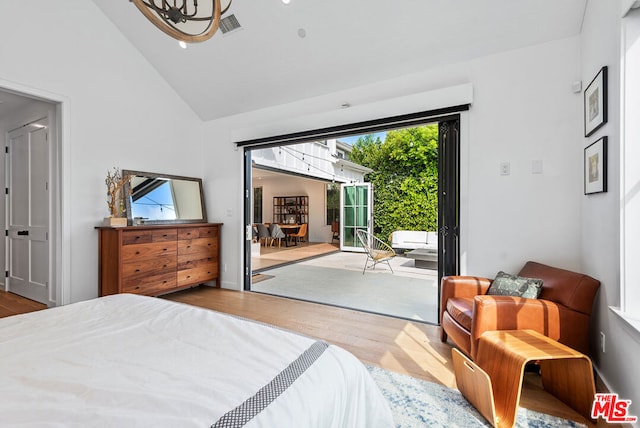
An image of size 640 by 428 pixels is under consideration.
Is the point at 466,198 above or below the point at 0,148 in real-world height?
below

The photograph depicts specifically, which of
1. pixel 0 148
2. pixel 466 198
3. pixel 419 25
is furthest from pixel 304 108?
pixel 0 148

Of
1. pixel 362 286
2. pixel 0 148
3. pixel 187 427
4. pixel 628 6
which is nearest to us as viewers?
pixel 187 427

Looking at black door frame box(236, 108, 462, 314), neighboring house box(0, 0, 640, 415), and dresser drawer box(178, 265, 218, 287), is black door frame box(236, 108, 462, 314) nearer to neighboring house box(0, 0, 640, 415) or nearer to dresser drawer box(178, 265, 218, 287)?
neighboring house box(0, 0, 640, 415)

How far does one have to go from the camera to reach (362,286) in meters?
4.75

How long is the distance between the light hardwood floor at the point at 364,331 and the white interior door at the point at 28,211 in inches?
10.9

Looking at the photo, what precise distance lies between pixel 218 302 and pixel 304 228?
22.9 ft

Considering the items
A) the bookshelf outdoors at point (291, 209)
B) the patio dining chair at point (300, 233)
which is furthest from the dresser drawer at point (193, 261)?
the bookshelf outdoors at point (291, 209)

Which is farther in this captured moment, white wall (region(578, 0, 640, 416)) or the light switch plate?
the light switch plate

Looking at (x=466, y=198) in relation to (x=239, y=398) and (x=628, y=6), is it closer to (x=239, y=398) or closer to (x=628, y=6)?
(x=628, y=6)

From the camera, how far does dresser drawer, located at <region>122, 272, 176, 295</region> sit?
11.4 feet

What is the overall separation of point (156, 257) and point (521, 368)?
3.81 metres

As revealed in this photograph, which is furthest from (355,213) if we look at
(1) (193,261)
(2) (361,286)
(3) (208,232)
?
(1) (193,261)

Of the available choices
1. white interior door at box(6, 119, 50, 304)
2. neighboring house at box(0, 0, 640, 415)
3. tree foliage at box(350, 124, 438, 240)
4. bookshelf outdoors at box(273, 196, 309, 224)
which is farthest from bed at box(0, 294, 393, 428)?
bookshelf outdoors at box(273, 196, 309, 224)

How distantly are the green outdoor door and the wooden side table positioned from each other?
714 cm
